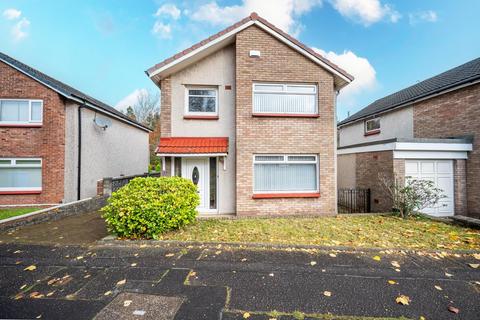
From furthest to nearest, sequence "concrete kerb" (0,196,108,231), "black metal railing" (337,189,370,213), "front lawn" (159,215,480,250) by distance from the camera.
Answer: "black metal railing" (337,189,370,213)
"concrete kerb" (0,196,108,231)
"front lawn" (159,215,480,250)

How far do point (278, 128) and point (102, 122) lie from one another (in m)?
10.1

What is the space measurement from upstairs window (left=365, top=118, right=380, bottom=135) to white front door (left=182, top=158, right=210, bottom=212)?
12312 millimetres

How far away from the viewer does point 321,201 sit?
830cm

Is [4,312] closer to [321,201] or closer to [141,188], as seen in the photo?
[141,188]

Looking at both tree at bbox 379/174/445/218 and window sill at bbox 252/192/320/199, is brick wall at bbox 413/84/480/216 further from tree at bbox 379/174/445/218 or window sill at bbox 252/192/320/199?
window sill at bbox 252/192/320/199

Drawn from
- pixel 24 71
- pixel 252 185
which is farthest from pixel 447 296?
pixel 24 71

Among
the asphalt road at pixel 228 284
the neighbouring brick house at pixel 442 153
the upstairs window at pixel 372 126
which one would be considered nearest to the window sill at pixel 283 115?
the neighbouring brick house at pixel 442 153

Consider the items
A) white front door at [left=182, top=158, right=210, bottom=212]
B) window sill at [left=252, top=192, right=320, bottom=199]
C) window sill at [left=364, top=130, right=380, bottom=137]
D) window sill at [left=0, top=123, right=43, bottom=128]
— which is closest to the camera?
window sill at [left=252, top=192, right=320, bottom=199]

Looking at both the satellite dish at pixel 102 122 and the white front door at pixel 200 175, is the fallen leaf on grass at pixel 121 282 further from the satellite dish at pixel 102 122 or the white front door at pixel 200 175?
the satellite dish at pixel 102 122

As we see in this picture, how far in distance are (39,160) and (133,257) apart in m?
8.75

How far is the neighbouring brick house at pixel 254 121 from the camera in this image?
319 inches

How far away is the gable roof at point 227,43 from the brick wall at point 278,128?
0.68 ft

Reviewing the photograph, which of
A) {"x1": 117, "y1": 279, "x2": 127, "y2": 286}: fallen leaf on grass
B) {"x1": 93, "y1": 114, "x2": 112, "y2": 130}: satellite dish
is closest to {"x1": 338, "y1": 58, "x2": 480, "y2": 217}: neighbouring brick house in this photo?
{"x1": 117, "y1": 279, "x2": 127, "y2": 286}: fallen leaf on grass

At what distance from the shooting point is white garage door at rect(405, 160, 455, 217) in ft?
29.5
